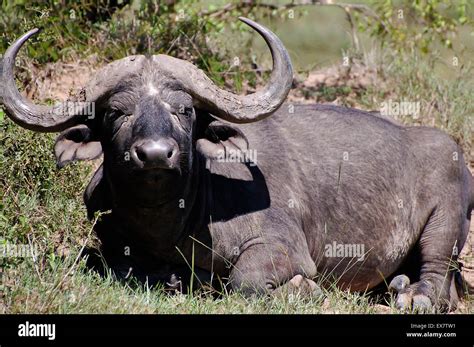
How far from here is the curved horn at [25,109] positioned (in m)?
6.64

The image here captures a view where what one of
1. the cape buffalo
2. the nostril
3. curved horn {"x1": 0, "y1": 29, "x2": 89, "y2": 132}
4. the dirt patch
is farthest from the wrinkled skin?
the dirt patch

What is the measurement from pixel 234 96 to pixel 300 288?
127 centimetres

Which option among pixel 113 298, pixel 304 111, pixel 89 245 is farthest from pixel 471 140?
pixel 113 298

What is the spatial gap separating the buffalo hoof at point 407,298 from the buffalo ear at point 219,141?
1.55 meters

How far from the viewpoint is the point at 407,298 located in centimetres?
768

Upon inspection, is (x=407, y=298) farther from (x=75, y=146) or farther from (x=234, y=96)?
(x=75, y=146)

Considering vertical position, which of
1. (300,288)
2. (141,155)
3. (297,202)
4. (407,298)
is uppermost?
(141,155)

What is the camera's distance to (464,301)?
8141 millimetres

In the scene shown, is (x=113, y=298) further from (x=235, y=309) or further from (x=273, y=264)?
(x=273, y=264)

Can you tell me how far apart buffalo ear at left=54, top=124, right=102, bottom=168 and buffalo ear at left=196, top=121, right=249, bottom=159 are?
684 millimetres

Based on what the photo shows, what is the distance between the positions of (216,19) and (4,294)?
199 inches

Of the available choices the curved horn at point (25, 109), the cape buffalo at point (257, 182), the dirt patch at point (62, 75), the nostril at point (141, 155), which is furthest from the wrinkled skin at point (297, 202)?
the dirt patch at point (62, 75)

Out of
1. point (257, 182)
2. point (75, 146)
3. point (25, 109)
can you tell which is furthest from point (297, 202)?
point (25, 109)

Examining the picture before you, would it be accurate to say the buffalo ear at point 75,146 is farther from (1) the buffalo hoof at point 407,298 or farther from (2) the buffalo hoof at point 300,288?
(1) the buffalo hoof at point 407,298
